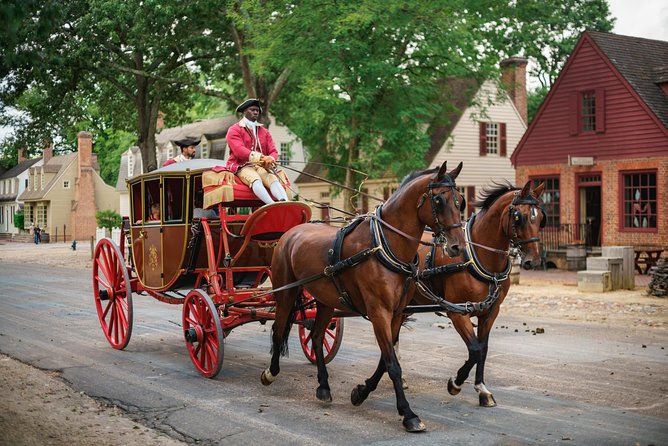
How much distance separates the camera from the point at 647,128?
25.5m

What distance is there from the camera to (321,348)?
8.07m

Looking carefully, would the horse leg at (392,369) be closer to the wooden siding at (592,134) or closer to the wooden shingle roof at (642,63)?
the wooden siding at (592,134)

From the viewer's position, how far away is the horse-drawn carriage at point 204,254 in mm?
9125

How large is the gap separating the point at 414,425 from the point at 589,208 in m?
23.4

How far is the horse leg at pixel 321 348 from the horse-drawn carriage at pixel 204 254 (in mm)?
403

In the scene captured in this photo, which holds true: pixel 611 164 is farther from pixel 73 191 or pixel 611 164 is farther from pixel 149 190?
pixel 73 191

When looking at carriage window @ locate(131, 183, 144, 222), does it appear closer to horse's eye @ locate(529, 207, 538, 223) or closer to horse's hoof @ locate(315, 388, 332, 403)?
horse's hoof @ locate(315, 388, 332, 403)

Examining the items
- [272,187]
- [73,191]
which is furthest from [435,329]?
[73,191]

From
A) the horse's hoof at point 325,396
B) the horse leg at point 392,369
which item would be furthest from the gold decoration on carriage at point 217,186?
the horse leg at point 392,369

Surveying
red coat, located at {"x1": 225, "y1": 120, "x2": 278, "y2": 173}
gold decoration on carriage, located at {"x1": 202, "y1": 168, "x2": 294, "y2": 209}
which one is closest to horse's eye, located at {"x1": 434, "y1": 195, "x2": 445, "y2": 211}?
gold decoration on carriage, located at {"x1": 202, "y1": 168, "x2": 294, "y2": 209}

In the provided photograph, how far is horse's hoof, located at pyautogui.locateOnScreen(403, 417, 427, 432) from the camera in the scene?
6523 millimetres

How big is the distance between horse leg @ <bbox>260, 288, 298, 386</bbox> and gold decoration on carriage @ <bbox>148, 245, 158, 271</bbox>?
2.62 metres

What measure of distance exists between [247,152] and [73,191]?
63863 mm

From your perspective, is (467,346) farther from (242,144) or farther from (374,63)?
(374,63)
